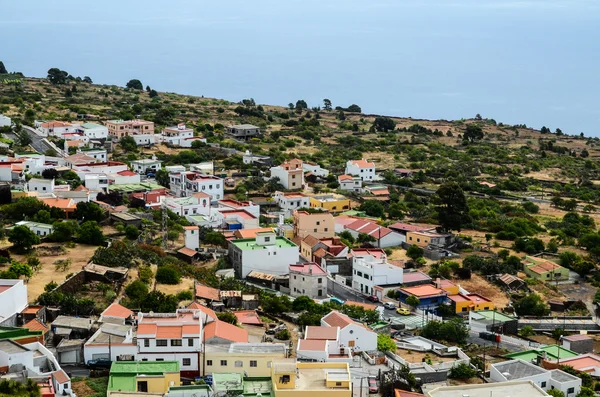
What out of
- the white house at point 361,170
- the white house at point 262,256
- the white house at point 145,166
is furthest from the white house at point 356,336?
the white house at point 361,170

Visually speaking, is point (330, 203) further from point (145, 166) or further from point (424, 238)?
point (145, 166)

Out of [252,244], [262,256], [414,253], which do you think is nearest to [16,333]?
[262,256]

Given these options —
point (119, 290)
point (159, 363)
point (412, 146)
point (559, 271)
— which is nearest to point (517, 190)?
point (412, 146)

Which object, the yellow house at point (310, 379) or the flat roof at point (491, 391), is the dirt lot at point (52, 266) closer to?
the yellow house at point (310, 379)

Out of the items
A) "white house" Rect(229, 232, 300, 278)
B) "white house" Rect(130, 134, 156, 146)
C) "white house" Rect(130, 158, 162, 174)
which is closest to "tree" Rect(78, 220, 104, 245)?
"white house" Rect(229, 232, 300, 278)

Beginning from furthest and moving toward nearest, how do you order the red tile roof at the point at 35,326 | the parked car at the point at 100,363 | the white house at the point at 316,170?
the white house at the point at 316,170 < the red tile roof at the point at 35,326 < the parked car at the point at 100,363

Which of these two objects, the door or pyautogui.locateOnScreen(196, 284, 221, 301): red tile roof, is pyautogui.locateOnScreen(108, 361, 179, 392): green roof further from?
pyautogui.locateOnScreen(196, 284, 221, 301): red tile roof
